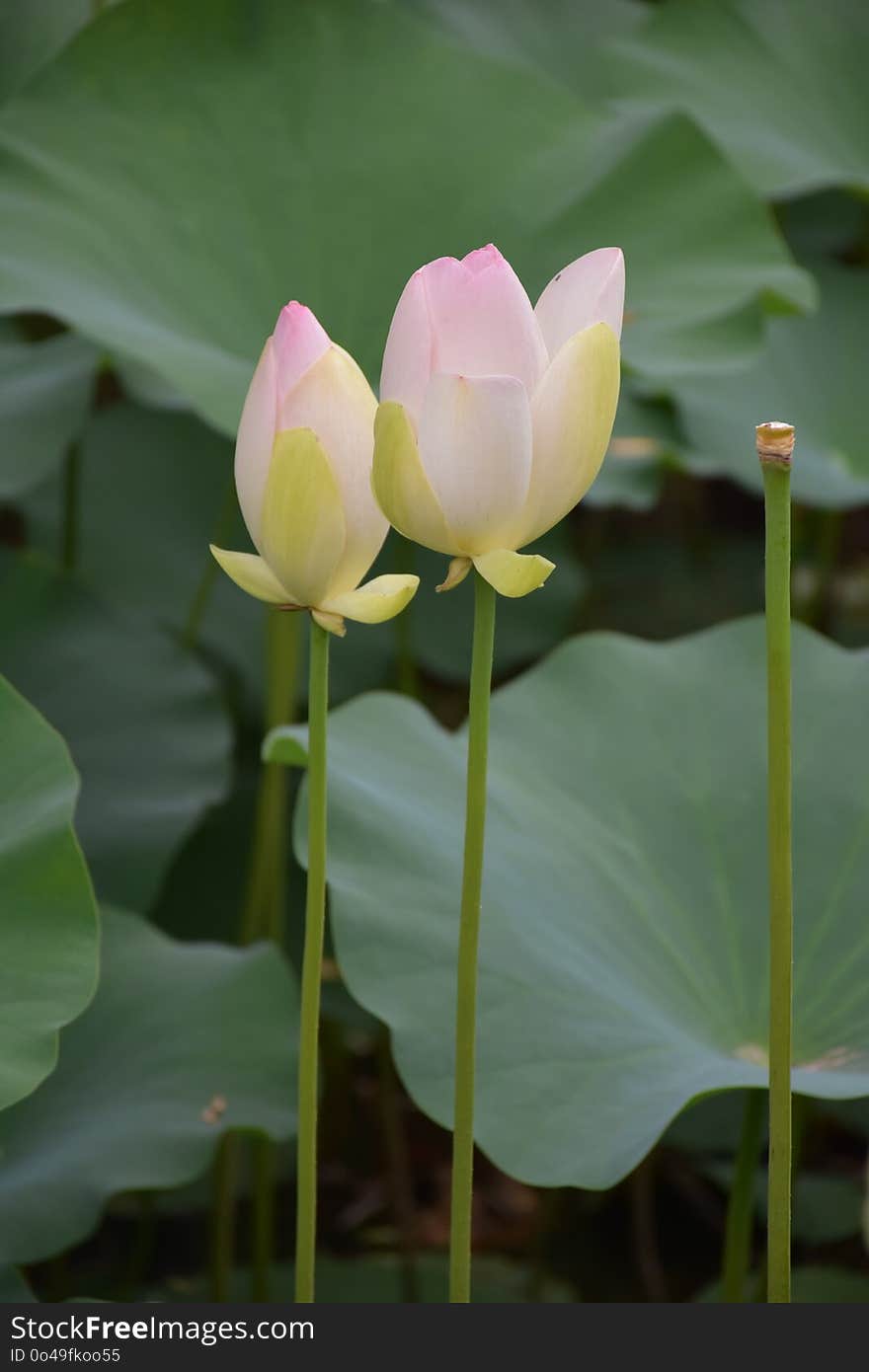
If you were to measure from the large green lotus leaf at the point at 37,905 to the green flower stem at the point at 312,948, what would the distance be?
16 cm

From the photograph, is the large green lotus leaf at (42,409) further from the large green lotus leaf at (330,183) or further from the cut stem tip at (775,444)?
the cut stem tip at (775,444)

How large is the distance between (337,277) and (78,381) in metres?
0.28

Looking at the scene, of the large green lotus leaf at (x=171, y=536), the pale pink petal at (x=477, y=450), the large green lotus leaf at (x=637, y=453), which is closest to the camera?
the pale pink petal at (x=477, y=450)

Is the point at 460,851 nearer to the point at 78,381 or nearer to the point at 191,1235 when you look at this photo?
the point at 78,381

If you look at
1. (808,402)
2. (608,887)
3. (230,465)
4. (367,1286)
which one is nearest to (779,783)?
(608,887)

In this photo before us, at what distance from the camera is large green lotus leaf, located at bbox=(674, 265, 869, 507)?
1468mm

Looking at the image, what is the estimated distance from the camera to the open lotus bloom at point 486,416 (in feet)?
1.59

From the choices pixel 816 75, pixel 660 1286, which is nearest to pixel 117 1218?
pixel 660 1286

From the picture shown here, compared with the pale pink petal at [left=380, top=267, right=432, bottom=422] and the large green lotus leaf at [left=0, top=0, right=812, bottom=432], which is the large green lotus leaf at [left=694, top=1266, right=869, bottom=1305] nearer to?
the large green lotus leaf at [left=0, top=0, right=812, bottom=432]

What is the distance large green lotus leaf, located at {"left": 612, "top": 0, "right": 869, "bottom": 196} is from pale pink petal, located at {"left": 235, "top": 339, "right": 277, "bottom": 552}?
116 centimetres

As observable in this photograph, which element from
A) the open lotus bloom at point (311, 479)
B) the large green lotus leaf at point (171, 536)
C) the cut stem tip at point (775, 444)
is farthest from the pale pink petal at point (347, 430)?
the large green lotus leaf at point (171, 536)

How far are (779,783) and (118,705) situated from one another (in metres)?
0.93

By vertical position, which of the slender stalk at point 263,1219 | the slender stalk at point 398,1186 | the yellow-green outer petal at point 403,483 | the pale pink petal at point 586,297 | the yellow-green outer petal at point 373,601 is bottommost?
the slender stalk at point 398,1186

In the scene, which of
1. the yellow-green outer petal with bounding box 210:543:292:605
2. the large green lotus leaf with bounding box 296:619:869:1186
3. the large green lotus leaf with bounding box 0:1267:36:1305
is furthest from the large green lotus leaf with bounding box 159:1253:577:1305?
the yellow-green outer petal with bounding box 210:543:292:605
